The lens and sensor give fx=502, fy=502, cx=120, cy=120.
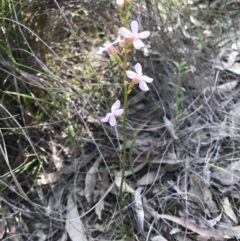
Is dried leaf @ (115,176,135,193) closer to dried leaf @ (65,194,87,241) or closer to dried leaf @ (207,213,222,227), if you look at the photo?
dried leaf @ (65,194,87,241)

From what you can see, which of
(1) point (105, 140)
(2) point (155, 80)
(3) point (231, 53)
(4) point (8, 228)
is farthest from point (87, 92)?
(3) point (231, 53)

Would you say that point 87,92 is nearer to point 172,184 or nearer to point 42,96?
point 42,96

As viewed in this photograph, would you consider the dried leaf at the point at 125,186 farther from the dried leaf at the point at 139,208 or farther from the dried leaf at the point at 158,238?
the dried leaf at the point at 158,238

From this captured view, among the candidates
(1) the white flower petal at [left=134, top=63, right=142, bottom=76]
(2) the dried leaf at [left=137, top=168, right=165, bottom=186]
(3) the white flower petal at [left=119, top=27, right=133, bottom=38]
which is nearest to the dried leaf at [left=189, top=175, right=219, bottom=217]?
(2) the dried leaf at [left=137, top=168, right=165, bottom=186]

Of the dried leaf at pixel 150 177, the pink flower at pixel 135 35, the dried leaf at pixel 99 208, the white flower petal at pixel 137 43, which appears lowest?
the dried leaf at pixel 150 177

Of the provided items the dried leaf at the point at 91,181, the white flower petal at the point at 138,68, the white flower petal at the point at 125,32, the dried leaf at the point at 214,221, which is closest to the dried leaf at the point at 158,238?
the dried leaf at the point at 214,221

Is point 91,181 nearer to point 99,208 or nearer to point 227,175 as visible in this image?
point 99,208

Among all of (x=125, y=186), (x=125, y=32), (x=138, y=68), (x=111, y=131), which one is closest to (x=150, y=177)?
(x=125, y=186)

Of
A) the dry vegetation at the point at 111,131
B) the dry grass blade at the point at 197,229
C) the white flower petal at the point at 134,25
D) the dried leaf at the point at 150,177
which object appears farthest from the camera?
the dried leaf at the point at 150,177
